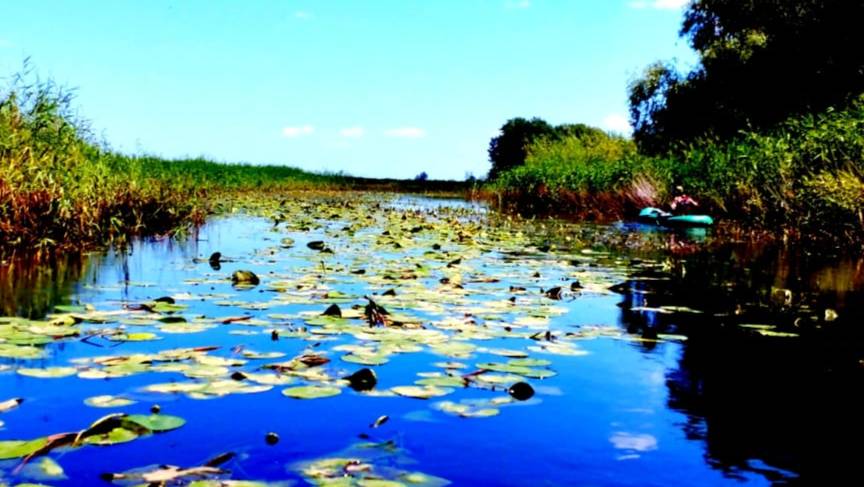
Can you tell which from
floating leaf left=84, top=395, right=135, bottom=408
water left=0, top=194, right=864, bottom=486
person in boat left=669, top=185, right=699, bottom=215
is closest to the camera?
water left=0, top=194, right=864, bottom=486

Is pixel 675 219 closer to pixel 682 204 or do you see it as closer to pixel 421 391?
pixel 682 204

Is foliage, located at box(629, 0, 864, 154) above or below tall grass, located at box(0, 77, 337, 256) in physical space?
above

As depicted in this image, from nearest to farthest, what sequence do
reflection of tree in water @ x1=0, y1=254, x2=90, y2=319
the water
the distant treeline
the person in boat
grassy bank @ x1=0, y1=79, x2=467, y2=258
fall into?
the water < reflection of tree in water @ x1=0, y1=254, x2=90, y2=319 < grassy bank @ x1=0, y1=79, x2=467, y2=258 < the distant treeline < the person in boat

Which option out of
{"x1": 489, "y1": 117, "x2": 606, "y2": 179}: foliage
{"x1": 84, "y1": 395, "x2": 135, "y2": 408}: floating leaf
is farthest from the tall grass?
{"x1": 489, "y1": 117, "x2": 606, "y2": 179}: foliage

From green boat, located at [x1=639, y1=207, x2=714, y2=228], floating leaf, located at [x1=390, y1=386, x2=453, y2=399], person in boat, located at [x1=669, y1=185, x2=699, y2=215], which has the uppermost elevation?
person in boat, located at [x1=669, y1=185, x2=699, y2=215]

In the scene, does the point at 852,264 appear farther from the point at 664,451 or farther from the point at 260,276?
the point at 664,451

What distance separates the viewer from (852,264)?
11125 mm

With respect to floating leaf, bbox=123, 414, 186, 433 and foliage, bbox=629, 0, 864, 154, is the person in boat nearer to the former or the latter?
foliage, bbox=629, 0, 864, 154

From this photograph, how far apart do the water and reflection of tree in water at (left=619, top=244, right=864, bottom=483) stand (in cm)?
2

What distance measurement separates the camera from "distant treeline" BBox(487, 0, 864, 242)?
14609 millimetres

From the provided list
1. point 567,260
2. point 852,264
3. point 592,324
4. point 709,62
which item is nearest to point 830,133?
point 852,264

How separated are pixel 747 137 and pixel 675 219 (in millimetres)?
3310

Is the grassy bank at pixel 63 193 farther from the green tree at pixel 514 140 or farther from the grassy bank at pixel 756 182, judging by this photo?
the green tree at pixel 514 140

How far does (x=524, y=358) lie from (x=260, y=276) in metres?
3.95
